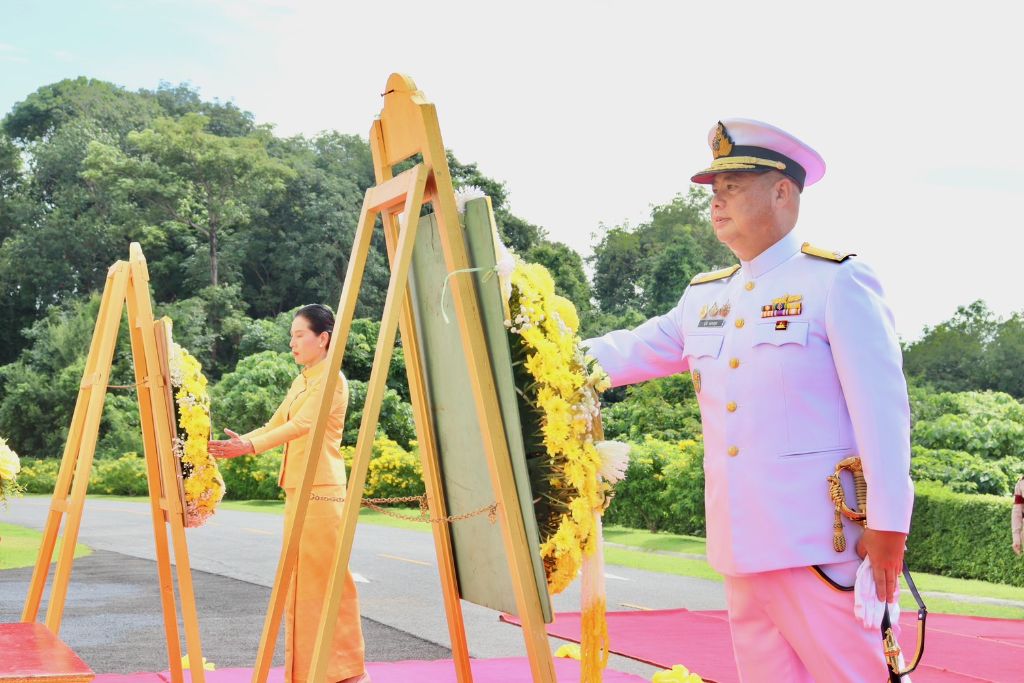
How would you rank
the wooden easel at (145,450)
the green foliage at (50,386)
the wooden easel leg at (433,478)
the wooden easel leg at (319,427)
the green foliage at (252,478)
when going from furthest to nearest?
the green foliage at (50,386) → the green foliage at (252,478) → the wooden easel at (145,450) → the wooden easel leg at (433,478) → the wooden easel leg at (319,427)

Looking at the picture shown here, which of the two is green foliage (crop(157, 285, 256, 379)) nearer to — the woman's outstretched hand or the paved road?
the paved road

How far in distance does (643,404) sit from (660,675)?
1577 centimetres

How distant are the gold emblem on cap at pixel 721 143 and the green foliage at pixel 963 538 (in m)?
10.9

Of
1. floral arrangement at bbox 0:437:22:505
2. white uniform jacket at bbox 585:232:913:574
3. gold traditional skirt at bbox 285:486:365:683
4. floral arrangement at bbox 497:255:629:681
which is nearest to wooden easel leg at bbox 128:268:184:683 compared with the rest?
gold traditional skirt at bbox 285:486:365:683

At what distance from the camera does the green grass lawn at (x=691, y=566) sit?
10.4 m

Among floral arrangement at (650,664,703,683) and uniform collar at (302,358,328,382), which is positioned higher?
uniform collar at (302,358,328,382)

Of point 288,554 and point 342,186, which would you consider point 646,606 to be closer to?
point 288,554

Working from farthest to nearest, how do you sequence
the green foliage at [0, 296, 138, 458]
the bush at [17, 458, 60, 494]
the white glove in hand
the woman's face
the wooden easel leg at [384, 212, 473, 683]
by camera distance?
1. the green foliage at [0, 296, 138, 458]
2. the bush at [17, 458, 60, 494]
3. the woman's face
4. the wooden easel leg at [384, 212, 473, 683]
5. the white glove in hand

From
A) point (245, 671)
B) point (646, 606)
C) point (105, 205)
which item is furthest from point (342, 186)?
point (245, 671)

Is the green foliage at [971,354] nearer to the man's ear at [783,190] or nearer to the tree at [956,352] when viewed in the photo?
the tree at [956,352]

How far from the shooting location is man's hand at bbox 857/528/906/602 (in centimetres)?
278

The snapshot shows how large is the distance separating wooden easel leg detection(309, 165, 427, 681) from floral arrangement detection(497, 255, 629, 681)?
0.97 ft

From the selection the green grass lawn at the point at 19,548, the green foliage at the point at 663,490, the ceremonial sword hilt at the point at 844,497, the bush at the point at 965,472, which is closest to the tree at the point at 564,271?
the green foliage at the point at 663,490

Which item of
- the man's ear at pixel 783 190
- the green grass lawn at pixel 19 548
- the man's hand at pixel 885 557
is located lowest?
the green grass lawn at pixel 19 548
